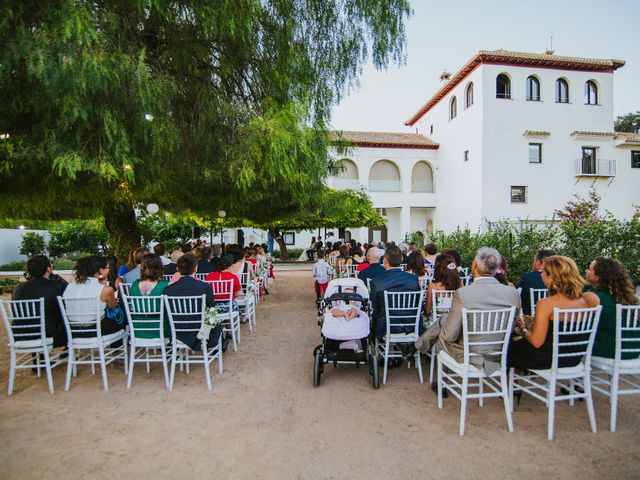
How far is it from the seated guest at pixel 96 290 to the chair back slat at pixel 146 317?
291 mm

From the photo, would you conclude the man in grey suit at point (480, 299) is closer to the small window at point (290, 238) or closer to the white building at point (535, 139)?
the white building at point (535, 139)

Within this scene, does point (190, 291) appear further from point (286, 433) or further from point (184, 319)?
point (286, 433)

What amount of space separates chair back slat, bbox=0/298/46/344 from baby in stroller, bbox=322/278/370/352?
9.66 ft

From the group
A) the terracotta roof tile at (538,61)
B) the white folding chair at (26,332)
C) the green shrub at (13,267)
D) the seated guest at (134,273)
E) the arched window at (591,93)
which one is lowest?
the green shrub at (13,267)

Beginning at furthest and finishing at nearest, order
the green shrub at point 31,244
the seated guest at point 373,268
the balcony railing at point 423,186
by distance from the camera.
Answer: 1. the balcony railing at point 423,186
2. the green shrub at point 31,244
3. the seated guest at point 373,268

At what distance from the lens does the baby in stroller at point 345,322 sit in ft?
13.4

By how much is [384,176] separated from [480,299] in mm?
24331

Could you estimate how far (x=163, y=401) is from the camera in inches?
151

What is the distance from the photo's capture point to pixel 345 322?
13.6 feet

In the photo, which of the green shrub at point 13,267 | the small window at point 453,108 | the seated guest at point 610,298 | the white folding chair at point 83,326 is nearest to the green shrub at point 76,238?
the green shrub at point 13,267

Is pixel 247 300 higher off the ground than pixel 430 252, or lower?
lower

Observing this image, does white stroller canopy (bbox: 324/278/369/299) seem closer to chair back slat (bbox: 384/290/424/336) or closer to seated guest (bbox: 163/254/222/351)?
chair back slat (bbox: 384/290/424/336)

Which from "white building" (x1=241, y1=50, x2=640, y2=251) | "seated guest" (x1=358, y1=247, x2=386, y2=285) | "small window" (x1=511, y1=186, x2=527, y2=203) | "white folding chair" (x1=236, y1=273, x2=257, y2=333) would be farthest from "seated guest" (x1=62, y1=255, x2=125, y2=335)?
"small window" (x1=511, y1=186, x2=527, y2=203)

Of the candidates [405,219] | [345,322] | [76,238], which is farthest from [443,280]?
[405,219]
